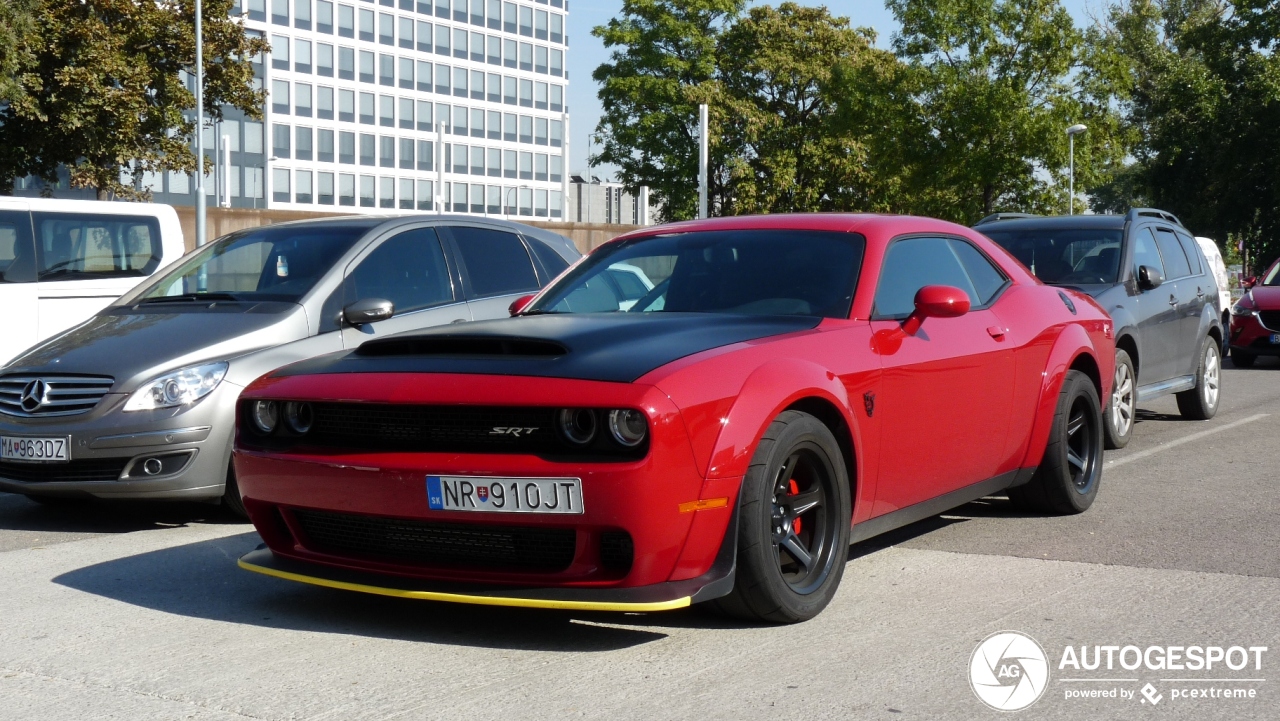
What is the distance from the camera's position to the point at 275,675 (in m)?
4.08

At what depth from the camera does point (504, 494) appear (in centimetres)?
418

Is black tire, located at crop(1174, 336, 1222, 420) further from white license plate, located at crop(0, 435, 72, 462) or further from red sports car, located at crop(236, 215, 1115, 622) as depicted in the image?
white license plate, located at crop(0, 435, 72, 462)

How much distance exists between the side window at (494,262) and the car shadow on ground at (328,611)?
9.78 feet

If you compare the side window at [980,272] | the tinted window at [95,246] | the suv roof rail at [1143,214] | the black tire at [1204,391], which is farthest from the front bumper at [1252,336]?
the tinted window at [95,246]

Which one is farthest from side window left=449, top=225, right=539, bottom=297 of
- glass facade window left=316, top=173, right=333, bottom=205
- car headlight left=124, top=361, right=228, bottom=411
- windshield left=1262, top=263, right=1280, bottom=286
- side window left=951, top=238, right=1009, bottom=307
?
glass facade window left=316, top=173, right=333, bottom=205

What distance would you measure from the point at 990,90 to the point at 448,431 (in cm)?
3944

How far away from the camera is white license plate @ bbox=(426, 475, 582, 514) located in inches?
162

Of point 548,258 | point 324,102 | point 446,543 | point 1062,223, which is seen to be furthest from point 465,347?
point 324,102

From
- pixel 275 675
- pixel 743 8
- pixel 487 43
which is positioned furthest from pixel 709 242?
pixel 487 43

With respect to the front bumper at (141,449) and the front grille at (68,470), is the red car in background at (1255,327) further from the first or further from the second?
the front grille at (68,470)

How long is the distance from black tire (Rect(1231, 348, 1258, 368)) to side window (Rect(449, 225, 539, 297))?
1332 centimetres

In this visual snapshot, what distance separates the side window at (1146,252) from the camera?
1048cm

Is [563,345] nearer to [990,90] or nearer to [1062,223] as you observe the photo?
[1062,223]

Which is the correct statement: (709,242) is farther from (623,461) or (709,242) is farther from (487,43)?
(487,43)
